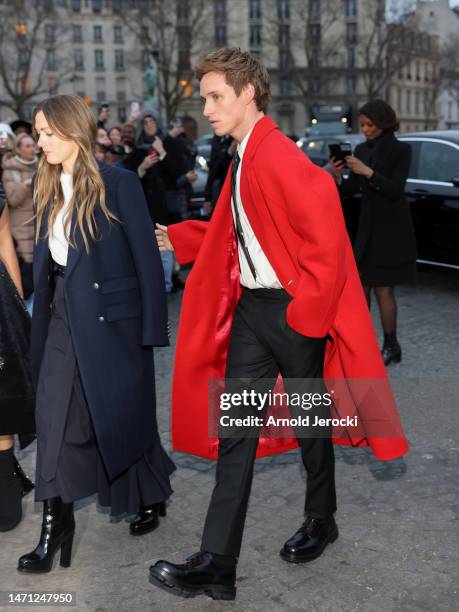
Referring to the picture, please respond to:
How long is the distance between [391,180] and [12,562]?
149 inches

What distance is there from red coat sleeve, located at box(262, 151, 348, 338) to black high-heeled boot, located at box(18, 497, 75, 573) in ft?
4.11

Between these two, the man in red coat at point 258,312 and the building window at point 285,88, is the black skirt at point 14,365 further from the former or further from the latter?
the building window at point 285,88

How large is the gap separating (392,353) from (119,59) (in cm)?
9057

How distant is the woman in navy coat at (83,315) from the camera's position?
126 inches

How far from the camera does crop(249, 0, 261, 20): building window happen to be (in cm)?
8388

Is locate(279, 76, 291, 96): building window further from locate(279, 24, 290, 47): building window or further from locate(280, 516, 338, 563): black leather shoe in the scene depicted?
locate(280, 516, 338, 563): black leather shoe

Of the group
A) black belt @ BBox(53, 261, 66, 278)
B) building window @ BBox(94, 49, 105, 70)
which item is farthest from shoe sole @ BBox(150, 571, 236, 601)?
building window @ BBox(94, 49, 105, 70)

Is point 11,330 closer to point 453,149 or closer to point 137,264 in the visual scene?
point 137,264

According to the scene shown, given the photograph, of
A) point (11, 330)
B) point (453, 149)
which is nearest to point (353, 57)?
point (453, 149)

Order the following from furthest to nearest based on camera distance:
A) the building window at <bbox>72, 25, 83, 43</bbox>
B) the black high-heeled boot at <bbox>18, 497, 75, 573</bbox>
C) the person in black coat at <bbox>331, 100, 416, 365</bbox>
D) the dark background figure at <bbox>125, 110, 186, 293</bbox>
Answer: the building window at <bbox>72, 25, 83, 43</bbox> < the dark background figure at <bbox>125, 110, 186, 293</bbox> < the person in black coat at <bbox>331, 100, 416, 365</bbox> < the black high-heeled boot at <bbox>18, 497, 75, 573</bbox>

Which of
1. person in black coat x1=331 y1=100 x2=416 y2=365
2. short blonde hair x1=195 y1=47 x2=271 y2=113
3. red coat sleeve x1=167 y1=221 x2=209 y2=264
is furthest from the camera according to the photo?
person in black coat x1=331 y1=100 x2=416 y2=365

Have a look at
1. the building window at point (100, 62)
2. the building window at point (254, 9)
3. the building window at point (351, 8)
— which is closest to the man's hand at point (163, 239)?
the building window at point (351, 8)

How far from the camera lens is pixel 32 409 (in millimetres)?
3750

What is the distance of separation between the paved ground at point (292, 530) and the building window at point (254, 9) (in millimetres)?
84299
